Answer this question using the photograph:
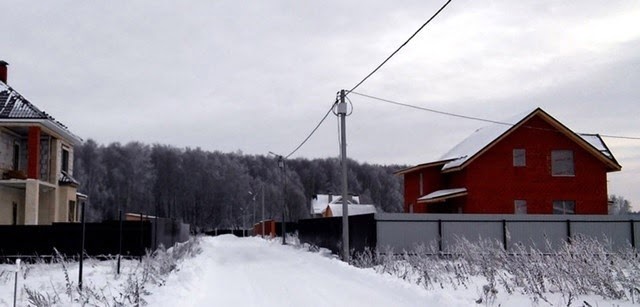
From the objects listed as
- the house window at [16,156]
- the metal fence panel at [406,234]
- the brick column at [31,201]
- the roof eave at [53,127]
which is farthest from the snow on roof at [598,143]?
the house window at [16,156]

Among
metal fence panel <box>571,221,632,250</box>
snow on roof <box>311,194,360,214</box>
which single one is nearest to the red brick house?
metal fence panel <box>571,221,632,250</box>

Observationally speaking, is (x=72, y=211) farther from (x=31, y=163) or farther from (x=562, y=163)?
(x=562, y=163)

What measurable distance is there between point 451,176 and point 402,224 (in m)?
16.2

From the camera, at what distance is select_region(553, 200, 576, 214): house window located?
34.0 meters

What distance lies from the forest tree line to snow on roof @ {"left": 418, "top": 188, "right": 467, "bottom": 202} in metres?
51.6

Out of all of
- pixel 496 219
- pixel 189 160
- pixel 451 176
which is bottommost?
pixel 496 219

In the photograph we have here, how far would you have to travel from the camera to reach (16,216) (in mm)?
31406

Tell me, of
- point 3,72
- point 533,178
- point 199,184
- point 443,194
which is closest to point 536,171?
point 533,178

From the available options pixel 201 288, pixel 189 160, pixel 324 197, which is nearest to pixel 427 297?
pixel 201 288

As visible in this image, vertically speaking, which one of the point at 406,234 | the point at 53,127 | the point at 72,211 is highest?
the point at 53,127

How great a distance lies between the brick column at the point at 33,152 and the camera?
1131 inches

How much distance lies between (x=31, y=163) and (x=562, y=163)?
26.3 meters

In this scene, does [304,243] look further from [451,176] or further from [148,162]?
[148,162]

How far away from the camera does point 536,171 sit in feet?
112
